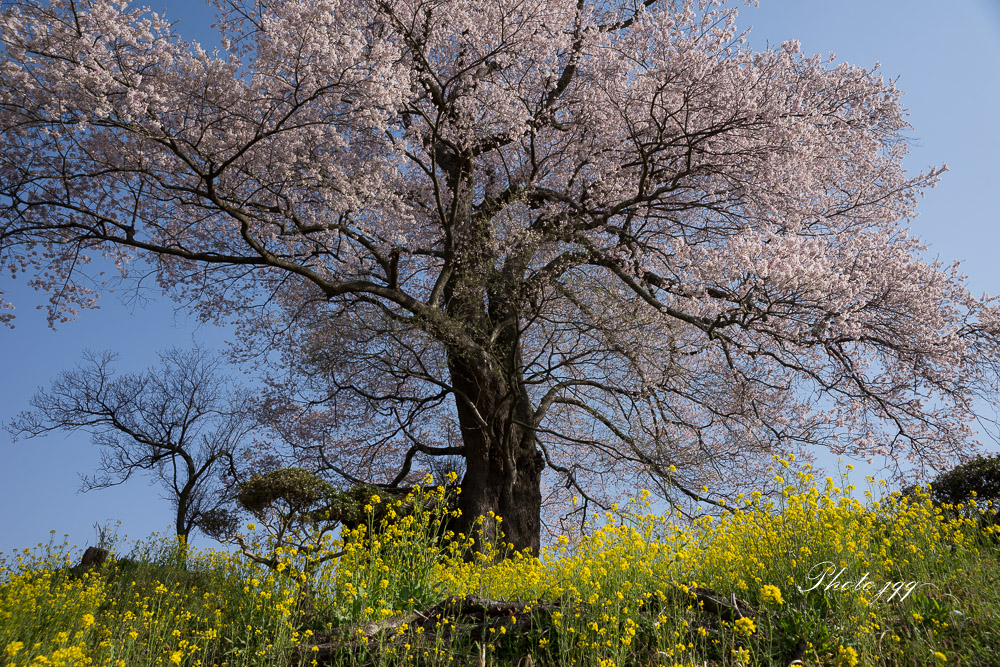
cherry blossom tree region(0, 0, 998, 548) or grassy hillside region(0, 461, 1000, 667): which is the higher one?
cherry blossom tree region(0, 0, 998, 548)

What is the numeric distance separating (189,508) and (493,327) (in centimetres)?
1022

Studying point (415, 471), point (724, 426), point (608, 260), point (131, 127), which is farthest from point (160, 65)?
point (724, 426)

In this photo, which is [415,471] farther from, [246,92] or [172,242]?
[246,92]

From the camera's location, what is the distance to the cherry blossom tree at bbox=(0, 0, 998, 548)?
9.09 metres

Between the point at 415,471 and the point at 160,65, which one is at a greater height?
the point at 160,65

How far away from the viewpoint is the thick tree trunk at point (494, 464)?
1072cm

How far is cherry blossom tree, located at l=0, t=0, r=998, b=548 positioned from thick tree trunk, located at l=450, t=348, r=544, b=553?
5 centimetres

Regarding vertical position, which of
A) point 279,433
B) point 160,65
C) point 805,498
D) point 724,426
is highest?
point 160,65

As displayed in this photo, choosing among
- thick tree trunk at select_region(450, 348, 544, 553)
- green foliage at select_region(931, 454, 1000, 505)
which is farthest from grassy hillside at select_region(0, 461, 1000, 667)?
thick tree trunk at select_region(450, 348, 544, 553)

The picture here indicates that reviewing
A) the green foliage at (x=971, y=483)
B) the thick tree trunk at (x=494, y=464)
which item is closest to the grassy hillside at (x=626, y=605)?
the green foliage at (x=971, y=483)

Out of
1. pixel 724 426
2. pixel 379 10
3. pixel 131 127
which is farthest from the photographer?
pixel 724 426

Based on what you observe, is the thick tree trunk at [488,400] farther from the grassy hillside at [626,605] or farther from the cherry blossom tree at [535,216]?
the grassy hillside at [626,605]

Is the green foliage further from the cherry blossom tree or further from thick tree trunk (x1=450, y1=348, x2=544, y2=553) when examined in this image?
thick tree trunk (x1=450, y1=348, x2=544, y2=553)

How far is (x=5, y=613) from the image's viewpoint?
557 centimetres
